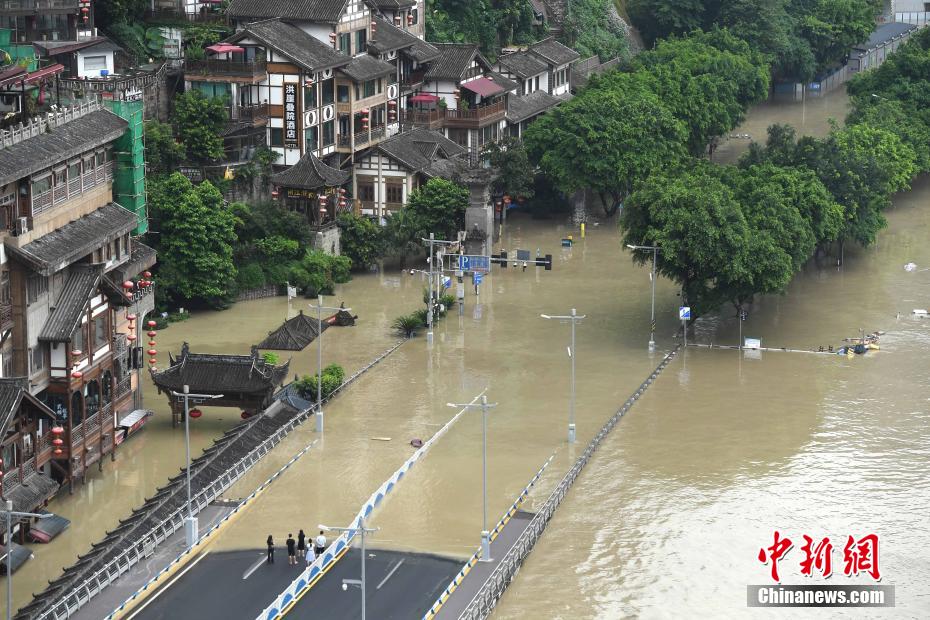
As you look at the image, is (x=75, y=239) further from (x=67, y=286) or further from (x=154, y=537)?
(x=154, y=537)

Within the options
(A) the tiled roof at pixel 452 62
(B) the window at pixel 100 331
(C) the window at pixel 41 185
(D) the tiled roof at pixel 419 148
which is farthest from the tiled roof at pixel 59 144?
(A) the tiled roof at pixel 452 62

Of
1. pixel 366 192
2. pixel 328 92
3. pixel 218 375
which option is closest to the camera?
pixel 218 375

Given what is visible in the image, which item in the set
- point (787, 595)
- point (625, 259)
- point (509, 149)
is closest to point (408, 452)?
point (787, 595)

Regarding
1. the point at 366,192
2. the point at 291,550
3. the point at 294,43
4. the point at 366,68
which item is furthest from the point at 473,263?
the point at 291,550

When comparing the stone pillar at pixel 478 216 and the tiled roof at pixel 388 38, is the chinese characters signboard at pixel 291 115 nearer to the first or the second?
the tiled roof at pixel 388 38

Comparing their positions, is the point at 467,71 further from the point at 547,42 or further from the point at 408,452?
the point at 408,452

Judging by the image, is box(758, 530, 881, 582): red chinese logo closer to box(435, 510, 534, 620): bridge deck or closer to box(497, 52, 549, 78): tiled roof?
box(435, 510, 534, 620): bridge deck
